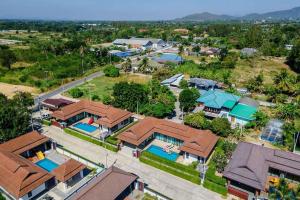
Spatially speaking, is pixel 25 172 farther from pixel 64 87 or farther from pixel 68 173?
pixel 64 87

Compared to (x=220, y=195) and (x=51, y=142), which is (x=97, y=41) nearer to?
(x=51, y=142)

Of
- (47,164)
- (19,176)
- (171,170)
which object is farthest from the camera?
(47,164)

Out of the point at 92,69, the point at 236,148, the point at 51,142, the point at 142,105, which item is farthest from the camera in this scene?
the point at 92,69

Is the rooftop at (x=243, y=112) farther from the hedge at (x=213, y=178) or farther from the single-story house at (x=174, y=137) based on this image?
the hedge at (x=213, y=178)

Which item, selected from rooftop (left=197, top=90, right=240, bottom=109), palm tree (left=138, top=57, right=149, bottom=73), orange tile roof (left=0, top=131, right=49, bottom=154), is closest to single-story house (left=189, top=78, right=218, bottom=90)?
rooftop (left=197, top=90, right=240, bottom=109)

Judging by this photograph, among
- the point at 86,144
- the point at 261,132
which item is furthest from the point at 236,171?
the point at 86,144

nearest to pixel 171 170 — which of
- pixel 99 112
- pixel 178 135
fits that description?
pixel 178 135
